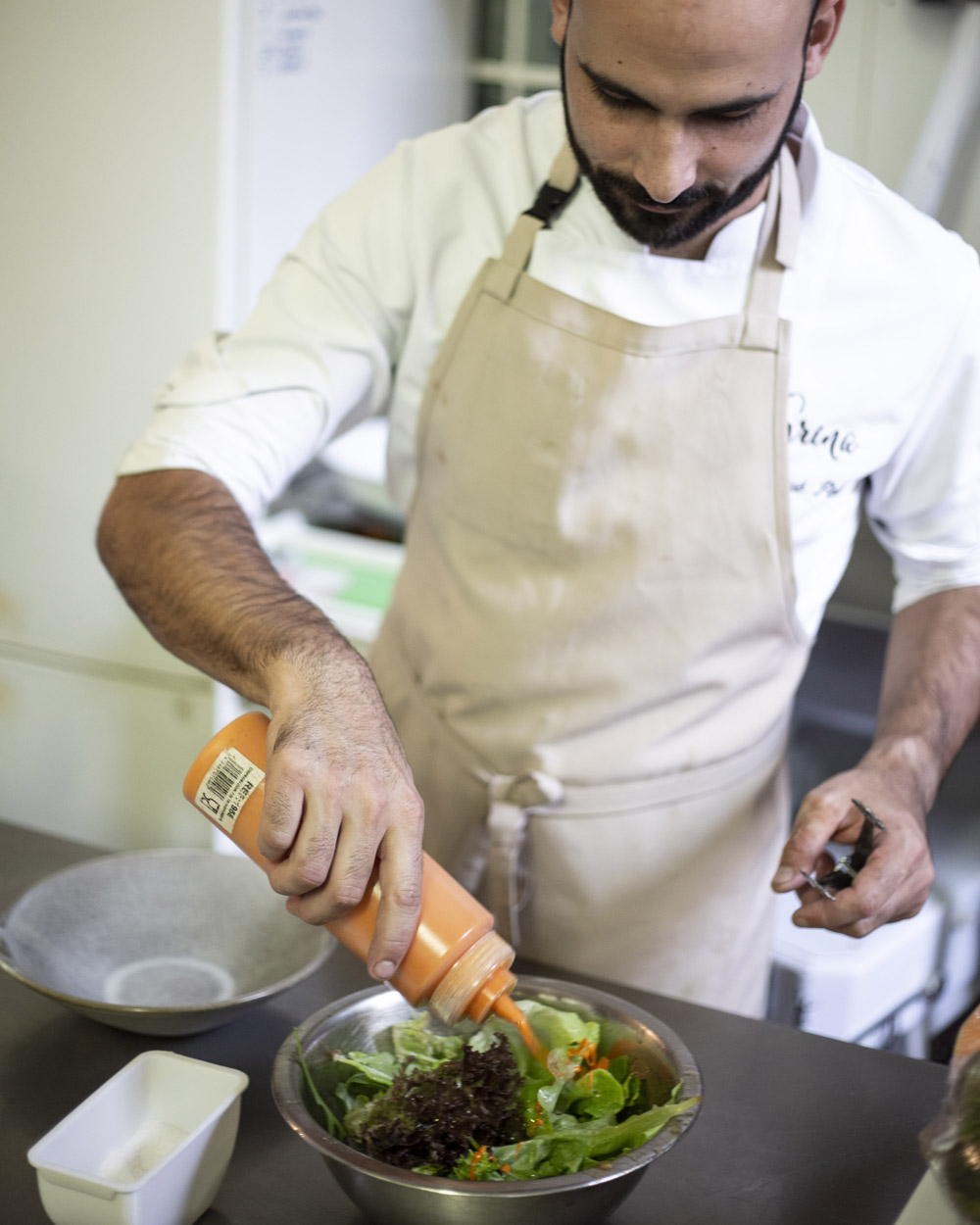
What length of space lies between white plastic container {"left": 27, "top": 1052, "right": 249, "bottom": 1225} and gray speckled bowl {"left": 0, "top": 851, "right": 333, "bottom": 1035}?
0.58 ft

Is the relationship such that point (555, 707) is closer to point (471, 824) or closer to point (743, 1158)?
point (471, 824)

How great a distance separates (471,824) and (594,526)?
386 mm

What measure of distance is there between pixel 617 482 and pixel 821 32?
46cm

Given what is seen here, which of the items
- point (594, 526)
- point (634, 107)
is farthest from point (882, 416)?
point (634, 107)

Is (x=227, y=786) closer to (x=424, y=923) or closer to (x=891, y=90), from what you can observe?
(x=424, y=923)

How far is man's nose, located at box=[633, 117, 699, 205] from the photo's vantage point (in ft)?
3.38

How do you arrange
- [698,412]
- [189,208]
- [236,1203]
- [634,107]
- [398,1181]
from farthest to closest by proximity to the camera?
[189,208]
[698,412]
[634,107]
[236,1203]
[398,1181]

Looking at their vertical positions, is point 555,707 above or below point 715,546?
below

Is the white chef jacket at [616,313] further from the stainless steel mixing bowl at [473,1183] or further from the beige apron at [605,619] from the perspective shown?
the stainless steel mixing bowl at [473,1183]

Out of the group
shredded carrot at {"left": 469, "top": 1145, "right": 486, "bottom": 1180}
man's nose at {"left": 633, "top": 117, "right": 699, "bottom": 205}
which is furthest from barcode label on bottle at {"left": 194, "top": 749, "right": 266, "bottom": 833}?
man's nose at {"left": 633, "top": 117, "right": 699, "bottom": 205}

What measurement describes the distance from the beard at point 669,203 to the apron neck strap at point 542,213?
12 centimetres

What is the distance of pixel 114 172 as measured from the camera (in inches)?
83.3

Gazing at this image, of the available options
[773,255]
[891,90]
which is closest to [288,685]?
[773,255]

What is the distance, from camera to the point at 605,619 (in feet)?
4.26
